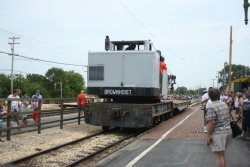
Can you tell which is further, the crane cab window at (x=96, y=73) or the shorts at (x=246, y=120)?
the crane cab window at (x=96, y=73)

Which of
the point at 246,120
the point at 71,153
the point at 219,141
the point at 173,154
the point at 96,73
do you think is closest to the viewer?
the point at 219,141

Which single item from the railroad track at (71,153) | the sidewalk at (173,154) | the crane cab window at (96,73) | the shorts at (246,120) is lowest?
the railroad track at (71,153)

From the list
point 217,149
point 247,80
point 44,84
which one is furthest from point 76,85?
point 217,149

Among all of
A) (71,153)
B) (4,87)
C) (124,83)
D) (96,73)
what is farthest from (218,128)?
(4,87)

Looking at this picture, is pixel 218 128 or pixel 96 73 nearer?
pixel 218 128

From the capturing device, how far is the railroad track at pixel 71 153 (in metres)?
8.84

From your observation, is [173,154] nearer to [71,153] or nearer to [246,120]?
[71,153]

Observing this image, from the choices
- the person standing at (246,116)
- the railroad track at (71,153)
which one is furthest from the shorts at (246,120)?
the railroad track at (71,153)

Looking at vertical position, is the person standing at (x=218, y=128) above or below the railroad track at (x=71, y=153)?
above

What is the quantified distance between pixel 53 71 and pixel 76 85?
12.5 metres

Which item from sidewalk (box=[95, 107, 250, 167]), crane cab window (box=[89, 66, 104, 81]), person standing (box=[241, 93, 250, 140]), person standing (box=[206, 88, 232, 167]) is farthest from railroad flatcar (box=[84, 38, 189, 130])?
person standing (box=[206, 88, 232, 167])

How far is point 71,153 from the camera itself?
1031 centimetres

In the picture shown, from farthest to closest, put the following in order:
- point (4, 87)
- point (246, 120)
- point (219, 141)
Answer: point (4, 87) → point (246, 120) → point (219, 141)

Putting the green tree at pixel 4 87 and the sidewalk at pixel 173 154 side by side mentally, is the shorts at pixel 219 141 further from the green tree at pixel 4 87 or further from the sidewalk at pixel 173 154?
the green tree at pixel 4 87
